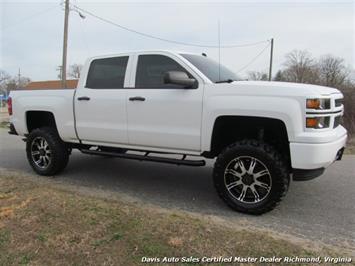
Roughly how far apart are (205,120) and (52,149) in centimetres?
290

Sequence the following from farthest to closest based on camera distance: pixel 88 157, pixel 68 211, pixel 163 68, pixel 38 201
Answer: pixel 88 157 → pixel 163 68 → pixel 38 201 → pixel 68 211

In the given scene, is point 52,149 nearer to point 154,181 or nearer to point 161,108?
point 154,181

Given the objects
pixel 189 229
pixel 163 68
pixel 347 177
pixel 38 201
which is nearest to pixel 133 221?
pixel 189 229

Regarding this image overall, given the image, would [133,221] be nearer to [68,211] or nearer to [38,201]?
[68,211]

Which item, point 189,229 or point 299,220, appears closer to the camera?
point 189,229

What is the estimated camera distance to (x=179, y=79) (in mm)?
4199

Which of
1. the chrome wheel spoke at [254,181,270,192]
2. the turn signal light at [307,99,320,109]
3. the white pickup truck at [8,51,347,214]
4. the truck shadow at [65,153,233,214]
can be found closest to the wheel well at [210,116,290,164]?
the white pickup truck at [8,51,347,214]

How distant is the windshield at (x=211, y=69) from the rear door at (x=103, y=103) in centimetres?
104

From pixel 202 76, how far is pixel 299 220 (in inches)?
84.8

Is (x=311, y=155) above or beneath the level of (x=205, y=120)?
beneath

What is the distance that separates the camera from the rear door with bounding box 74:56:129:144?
5.01m

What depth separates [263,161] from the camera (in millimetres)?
3979

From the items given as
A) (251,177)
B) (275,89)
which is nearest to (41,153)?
(251,177)

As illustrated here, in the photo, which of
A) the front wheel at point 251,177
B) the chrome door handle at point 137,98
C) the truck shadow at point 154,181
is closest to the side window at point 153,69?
the chrome door handle at point 137,98
